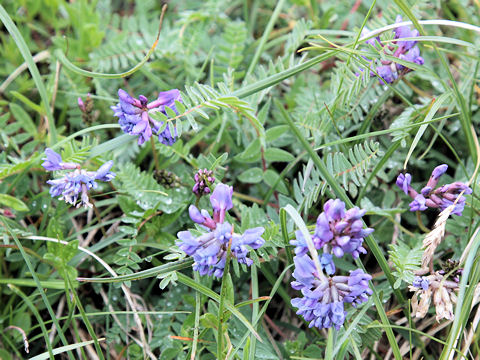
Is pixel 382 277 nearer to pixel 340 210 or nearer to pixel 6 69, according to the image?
pixel 340 210

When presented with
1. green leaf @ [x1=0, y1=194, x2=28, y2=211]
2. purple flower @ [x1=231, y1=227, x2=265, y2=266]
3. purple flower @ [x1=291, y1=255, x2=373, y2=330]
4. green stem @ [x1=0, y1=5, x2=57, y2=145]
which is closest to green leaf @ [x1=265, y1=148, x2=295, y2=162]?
purple flower @ [x1=231, y1=227, x2=265, y2=266]

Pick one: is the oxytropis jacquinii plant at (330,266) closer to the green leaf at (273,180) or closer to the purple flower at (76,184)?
the green leaf at (273,180)

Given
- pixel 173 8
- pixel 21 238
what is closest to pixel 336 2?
pixel 173 8

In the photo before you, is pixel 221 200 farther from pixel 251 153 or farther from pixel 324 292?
pixel 251 153

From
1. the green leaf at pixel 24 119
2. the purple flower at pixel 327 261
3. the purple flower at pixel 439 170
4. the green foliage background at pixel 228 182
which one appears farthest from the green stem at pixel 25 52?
the purple flower at pixel 439 170

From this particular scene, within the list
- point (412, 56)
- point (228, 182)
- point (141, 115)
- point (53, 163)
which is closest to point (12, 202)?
point (53, 163)
